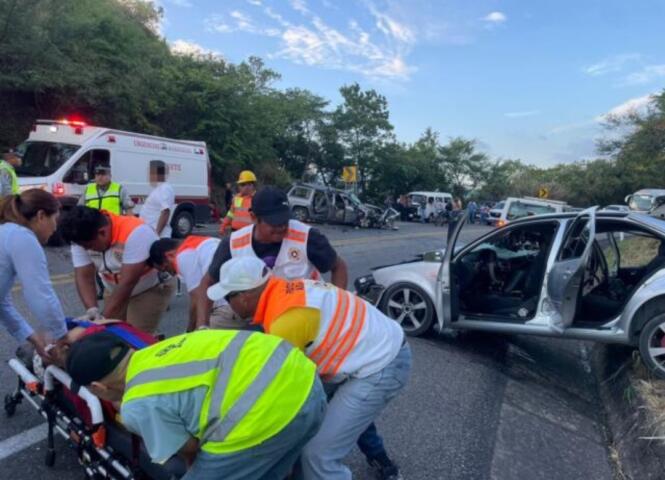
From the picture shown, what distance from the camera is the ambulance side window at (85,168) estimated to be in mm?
9922

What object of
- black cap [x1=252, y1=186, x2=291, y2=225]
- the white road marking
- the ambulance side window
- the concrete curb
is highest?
the ambulance side window

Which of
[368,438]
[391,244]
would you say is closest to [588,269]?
[368,438]

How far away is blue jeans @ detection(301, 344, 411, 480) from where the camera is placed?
211 cm

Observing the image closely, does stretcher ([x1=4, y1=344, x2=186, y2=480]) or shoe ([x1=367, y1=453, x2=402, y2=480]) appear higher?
stretcher ([x1=4, y1=344, x2=186, y2=480])

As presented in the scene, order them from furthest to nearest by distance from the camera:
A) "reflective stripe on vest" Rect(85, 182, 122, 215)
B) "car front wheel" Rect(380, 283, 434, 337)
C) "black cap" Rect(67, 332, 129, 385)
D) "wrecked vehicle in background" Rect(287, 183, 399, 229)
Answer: "wrecked vehicle in background" Rect(287, 183, 399, 229) < "reflective stripe on vest" Rect(85, 182, 122, 215) < "car front wheel" Rect(380, 283, 434, 337) < "black cap" Rect(67, 332, 129, 385)

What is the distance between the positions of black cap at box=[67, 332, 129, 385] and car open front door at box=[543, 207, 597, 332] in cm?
373

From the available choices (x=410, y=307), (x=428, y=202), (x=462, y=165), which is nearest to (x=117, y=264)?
(x=410, y=307)

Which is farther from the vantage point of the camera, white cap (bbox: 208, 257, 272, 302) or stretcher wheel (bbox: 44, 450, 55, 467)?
stretcher wheel (bbox: 44, 450, 55, 467)

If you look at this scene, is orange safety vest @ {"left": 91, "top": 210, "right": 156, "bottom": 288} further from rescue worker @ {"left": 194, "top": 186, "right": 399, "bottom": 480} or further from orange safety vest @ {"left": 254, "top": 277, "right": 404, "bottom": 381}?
orange safety vest @ {"left": 254, "top": 277, "right": 404, "bottom": 381}

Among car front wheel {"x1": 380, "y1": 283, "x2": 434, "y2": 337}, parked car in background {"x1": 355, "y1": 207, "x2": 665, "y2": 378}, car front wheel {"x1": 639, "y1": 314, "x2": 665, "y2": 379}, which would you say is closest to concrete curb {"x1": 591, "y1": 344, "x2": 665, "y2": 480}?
car front wheel {"x1": 639, "y1": 314, "x2": 665, "y2": 379}

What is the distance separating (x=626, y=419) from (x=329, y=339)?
3.16 metres

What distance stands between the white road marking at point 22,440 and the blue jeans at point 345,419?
180cm

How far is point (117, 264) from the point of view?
3398 millimetres

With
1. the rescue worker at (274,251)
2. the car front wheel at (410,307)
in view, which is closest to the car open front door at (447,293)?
the car front wheel at (410,307)
